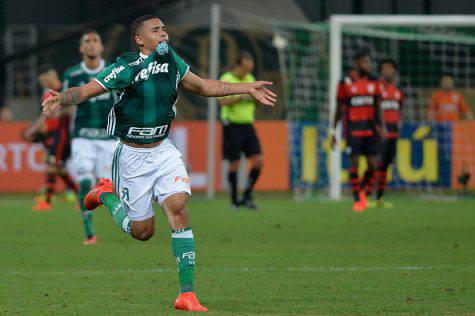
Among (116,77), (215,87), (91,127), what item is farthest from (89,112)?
(116,77)

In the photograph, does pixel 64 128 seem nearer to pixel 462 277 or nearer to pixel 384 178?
pixel 384 178

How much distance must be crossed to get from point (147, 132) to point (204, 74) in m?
16.2

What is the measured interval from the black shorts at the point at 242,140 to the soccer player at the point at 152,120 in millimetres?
9971

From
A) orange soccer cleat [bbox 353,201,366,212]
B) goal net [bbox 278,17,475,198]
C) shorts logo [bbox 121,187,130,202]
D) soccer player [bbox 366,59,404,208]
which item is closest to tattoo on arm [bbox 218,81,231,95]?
shorts logo [bbox 121,187,130,202]

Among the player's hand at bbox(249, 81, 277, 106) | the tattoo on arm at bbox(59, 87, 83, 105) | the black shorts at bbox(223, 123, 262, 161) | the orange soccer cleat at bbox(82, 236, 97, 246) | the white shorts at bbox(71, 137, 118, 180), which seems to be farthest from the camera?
the black shorts at bbox(223, 123, 262, 161)

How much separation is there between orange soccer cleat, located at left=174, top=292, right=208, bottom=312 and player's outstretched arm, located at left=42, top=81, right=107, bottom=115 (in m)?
1.55

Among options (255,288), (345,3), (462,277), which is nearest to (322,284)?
(255,288)

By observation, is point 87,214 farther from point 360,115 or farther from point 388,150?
point 388,150

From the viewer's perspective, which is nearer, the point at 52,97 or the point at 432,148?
the point at 52,97

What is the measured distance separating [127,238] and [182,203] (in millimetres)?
5607

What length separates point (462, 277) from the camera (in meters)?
10.1

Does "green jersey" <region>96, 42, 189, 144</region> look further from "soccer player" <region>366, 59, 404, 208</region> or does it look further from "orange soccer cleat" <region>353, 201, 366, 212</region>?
"soccer player" <region>366, 59, 404, 208</region>

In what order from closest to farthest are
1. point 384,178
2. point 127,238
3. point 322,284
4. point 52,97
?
point 52,97 → point 322,284 → point 127,238 → point 384,178

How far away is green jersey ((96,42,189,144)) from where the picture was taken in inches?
345
